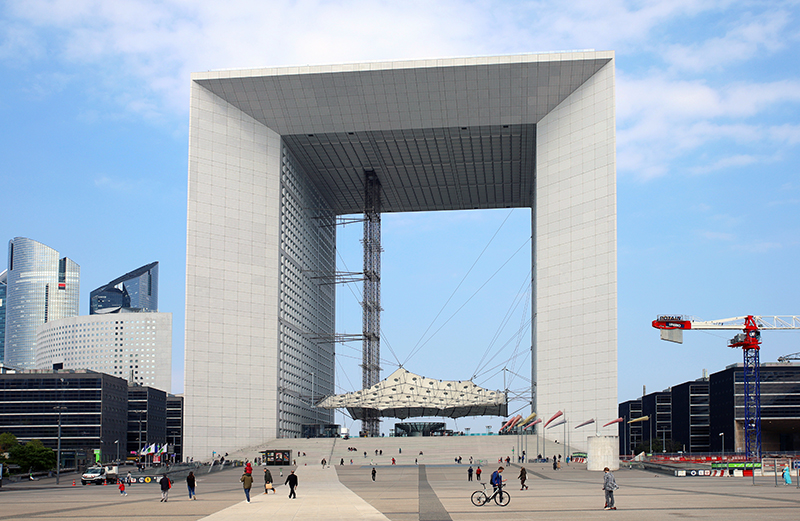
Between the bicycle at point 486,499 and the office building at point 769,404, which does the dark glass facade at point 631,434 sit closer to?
the office building at point 769,404

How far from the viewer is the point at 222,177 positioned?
86750 millimetres

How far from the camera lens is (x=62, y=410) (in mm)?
134625

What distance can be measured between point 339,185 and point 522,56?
34.4 metres

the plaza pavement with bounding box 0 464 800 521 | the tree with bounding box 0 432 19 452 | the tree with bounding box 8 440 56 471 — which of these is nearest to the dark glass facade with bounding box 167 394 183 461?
the tree with bounding box 0 432 19 452

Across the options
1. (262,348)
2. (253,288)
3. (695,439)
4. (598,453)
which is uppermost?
(253,288)

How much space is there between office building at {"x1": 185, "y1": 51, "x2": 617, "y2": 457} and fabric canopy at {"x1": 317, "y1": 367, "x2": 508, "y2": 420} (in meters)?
7.36

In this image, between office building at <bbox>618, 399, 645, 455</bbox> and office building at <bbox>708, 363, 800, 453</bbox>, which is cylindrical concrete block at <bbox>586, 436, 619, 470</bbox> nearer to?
office building at <bbox>708, 363, 800, 453</bbox>

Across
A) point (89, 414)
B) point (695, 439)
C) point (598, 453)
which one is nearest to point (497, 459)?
point (598, 453)

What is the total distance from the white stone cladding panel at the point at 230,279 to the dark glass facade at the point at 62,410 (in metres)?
59.3

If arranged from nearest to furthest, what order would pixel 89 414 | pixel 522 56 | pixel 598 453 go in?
pixel 598 453, pixel 522 56, pixel 89 414

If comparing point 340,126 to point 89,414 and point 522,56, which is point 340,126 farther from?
point 89,414

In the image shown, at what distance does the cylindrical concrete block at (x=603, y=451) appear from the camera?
62219mm

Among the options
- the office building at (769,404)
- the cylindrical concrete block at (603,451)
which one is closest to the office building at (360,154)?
the cylindrical concrete block at (603,451)

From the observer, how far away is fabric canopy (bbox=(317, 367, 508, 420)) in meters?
94.9
